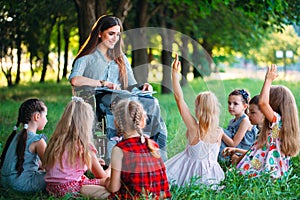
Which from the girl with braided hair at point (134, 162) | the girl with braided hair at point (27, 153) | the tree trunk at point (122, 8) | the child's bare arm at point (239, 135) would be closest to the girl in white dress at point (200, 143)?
the girl with braided hair at point (134, 162)

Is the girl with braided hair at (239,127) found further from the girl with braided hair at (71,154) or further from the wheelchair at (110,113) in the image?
the girl with braided hair at (71,154)

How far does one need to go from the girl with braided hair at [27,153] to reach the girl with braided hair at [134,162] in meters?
0.86

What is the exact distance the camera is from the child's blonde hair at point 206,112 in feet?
17.9

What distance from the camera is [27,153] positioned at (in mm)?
5312

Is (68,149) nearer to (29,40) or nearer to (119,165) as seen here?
(119,165)

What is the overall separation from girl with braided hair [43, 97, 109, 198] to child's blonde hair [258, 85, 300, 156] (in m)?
1.78

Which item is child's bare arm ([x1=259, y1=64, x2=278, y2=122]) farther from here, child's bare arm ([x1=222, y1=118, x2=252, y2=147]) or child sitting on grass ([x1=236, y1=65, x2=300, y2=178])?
child's bare arm ([x1=222, y1=118, x2=252, y2=147])

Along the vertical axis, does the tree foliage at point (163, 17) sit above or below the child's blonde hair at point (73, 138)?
above

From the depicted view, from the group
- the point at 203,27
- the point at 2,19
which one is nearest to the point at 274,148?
the point at 2,19

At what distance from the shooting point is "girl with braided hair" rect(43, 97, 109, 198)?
507 centimetres

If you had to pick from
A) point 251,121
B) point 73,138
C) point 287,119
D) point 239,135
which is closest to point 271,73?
point 287,119

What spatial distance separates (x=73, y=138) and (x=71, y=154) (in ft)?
0.46

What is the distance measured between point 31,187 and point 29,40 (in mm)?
18731

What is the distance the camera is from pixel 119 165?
4703mm
